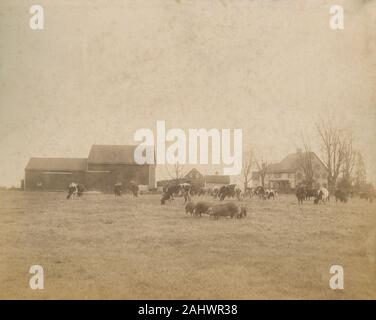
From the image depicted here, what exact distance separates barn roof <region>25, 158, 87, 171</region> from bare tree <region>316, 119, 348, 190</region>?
7.68ft

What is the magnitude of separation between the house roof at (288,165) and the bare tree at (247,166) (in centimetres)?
18

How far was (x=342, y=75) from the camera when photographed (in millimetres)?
4383

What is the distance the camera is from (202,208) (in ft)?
14.4

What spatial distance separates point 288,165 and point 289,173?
0.08 m

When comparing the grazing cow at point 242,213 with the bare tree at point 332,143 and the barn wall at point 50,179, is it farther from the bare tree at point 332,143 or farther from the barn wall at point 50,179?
the barn wall at point 50,179

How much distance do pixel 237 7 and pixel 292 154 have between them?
1.52 metres

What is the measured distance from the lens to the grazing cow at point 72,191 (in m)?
4.44

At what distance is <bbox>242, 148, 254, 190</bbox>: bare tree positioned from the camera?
437 centimetres

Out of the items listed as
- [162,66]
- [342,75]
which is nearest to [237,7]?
[162,66]

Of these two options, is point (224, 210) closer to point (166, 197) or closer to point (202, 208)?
point (202, 208)

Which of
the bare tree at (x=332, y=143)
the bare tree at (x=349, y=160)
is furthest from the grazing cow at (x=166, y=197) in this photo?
the bare tree at (x=349, y=160)

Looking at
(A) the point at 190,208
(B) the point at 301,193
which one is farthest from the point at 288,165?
(A) the point at 190,208

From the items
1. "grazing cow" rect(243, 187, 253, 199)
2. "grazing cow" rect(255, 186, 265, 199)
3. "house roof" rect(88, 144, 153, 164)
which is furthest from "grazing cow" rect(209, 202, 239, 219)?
"house roof" rect(88, 144, 153, 164)
